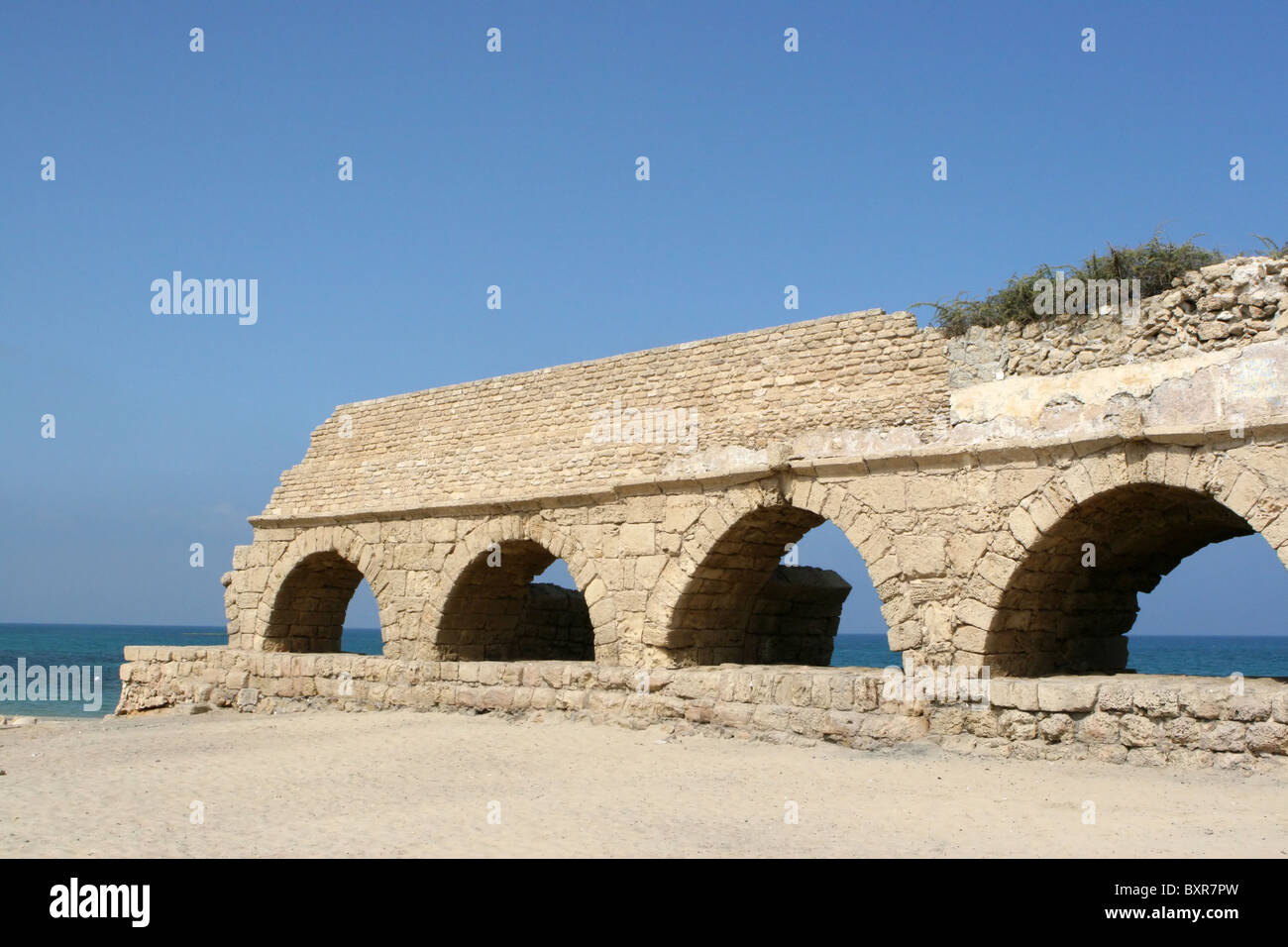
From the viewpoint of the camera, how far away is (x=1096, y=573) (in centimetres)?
973

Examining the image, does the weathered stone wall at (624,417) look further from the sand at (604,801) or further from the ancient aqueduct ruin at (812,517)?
the sand at (604,801)

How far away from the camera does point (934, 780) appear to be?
7637 millimetres

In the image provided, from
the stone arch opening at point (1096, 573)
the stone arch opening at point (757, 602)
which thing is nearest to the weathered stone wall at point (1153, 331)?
the stone arch opening at point (1096, 573)

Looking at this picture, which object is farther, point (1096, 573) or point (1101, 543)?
point (1096, 573)

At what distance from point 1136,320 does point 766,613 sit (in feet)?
16.5

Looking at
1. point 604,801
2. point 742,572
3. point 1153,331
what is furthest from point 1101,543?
point 604,801

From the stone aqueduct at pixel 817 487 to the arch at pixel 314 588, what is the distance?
4 centimetres

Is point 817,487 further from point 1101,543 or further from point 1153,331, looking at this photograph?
point 1153,331

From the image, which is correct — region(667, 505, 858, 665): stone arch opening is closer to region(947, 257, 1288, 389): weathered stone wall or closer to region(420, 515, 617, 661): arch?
region(420, 515, 617, 661): arch

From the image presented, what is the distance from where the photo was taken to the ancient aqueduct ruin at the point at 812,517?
318 inches

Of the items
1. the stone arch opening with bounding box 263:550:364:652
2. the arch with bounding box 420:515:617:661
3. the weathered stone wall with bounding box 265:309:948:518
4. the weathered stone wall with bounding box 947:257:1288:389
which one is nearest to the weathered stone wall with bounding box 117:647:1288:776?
the arch with bounding box 420:515:617:661

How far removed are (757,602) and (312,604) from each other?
6.12 meters

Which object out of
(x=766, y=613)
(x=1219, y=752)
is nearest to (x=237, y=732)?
(x=766, y=613)
